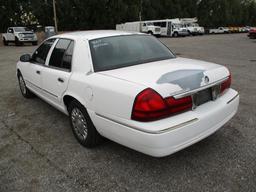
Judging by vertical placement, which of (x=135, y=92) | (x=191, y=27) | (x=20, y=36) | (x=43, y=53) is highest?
(x=191, y=27)

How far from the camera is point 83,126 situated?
3.31 metres

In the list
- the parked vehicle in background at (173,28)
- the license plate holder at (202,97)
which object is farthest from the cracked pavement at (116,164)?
the parked vehicle in background at (173,28)

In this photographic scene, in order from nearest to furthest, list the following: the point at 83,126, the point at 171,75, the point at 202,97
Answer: the point at 171,75
the point at 202,97
the point at 83,126

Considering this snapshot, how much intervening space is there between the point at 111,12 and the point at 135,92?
4549 centimetres

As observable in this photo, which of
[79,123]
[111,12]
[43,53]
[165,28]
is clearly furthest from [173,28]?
[79,123]

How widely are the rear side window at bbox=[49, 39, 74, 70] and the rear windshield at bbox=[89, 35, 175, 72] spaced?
0.39 metres

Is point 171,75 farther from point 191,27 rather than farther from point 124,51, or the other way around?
point 191,27

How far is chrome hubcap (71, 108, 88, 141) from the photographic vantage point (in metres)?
3.27

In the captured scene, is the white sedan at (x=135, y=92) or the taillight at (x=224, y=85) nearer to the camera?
the white sedan at (x=135, y=92)

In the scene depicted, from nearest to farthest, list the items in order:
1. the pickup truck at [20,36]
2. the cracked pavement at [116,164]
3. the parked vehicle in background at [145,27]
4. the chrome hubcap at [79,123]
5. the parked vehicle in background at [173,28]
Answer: the cracked pavement at [116,164]
the chrome hubcap at [79,123]
the pickup truck at [20,36]
the parked vehicle in background at [145,27]
the parked vehicle in background at [173,28]

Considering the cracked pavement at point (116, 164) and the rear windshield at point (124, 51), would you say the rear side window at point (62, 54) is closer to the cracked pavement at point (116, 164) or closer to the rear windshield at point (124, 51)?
the rear windshield at point (124, 51)

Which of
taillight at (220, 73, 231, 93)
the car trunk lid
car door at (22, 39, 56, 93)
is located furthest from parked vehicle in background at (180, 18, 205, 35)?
the car trunk lid

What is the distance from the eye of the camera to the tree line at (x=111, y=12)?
117 feet

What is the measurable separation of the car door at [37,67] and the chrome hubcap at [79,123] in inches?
46.9
